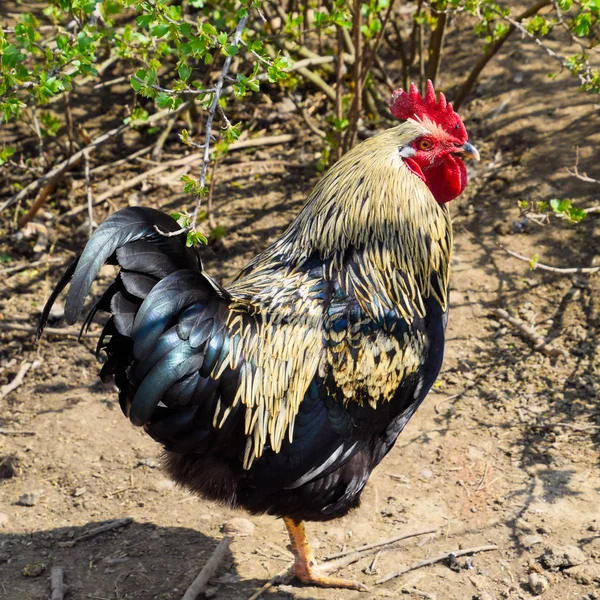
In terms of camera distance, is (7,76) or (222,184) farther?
(222,184)

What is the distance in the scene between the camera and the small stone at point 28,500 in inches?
172

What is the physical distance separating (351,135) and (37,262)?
2.55 meters

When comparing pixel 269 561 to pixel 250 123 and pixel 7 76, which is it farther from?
pixel 250 123

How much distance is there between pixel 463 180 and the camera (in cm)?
382

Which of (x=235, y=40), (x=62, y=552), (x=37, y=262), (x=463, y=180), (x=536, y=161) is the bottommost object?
(x=62, y=552)

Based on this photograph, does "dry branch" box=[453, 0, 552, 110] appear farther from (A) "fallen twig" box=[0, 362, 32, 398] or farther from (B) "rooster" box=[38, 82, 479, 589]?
(A) "fallen twig" box=[0, 362, 32, 398]

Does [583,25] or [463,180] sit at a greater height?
[583,25]

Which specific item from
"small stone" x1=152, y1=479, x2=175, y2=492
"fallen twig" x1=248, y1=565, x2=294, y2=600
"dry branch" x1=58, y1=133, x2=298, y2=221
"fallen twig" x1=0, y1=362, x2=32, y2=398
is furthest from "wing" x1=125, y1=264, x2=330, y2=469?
"dry branch" x1=58, y1=133, x2=298, y2=221

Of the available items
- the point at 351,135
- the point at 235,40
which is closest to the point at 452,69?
the point at 351,135

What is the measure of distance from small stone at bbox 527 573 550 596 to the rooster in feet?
2.75

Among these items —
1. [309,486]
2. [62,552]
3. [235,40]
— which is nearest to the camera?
[235,40]

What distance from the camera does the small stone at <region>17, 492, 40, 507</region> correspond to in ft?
14.3

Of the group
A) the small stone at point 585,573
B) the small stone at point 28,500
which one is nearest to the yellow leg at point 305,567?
the small stone at point 585,573

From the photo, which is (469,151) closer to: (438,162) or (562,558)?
(438,162)
